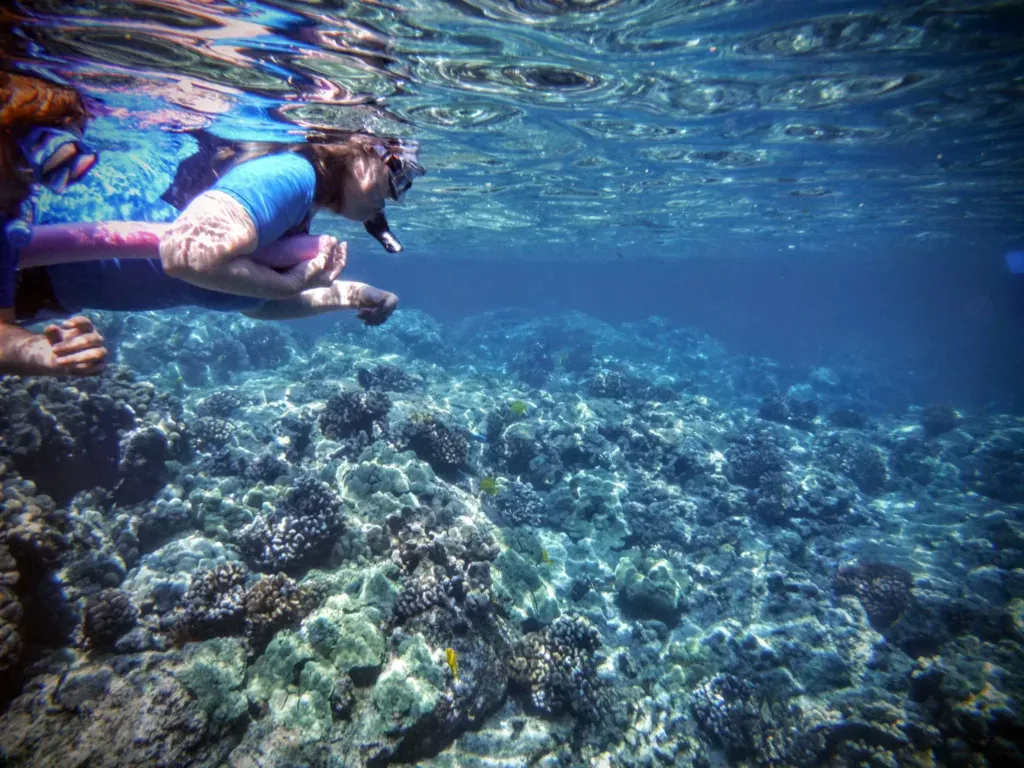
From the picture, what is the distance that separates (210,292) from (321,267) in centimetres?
169

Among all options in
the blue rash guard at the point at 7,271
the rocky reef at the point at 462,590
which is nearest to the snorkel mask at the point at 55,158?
the blue rash guard at the point at 7,271

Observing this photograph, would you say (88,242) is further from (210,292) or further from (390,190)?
(390,190)

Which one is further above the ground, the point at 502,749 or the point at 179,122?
the point at 179,122

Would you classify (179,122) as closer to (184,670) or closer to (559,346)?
(184,670)

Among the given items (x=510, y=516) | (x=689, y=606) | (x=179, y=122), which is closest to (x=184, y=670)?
(x=510, y=516)

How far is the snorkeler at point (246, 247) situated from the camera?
221cm

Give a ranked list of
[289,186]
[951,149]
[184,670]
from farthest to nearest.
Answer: [951,149]
[184,670]
[289,186]

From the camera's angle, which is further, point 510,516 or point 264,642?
point 510,516

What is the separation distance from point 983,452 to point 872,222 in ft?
60.4

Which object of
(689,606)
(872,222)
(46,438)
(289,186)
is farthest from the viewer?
(872,222)

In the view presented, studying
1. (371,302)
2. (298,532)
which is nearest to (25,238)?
(371,302)

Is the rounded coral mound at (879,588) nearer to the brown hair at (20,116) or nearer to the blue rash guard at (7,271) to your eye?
the blue rash guard at (7,271)

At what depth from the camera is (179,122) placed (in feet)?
38.0

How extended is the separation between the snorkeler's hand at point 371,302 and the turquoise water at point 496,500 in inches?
76.6
